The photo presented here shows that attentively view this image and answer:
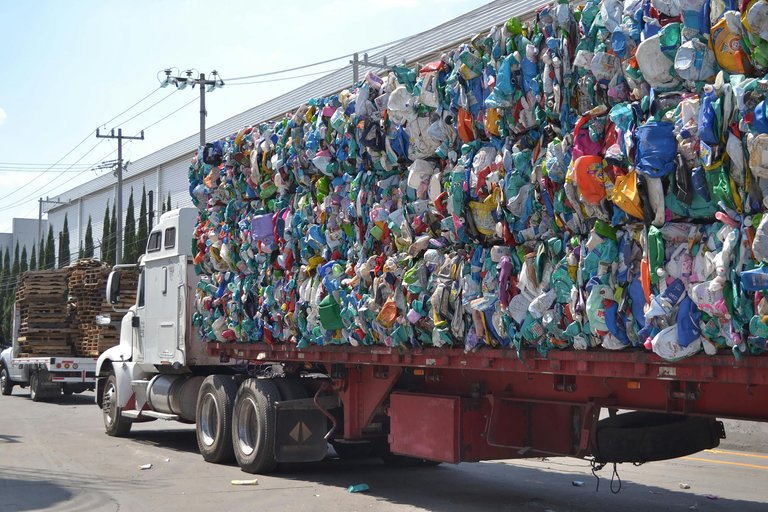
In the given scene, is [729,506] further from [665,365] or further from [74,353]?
[74,353]

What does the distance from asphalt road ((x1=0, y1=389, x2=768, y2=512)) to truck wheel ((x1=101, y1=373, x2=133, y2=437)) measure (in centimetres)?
82

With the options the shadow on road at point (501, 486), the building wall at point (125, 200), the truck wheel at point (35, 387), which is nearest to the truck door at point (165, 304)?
the shadow on road at point (501, 486)

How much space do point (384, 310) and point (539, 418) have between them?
1.73m

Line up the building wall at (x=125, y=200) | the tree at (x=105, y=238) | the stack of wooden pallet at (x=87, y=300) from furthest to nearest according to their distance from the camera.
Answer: the tree at (x=105, y=238) < the building wall at (x=125, y=200) < the stack of wooden pallet at (x=87, y=300)

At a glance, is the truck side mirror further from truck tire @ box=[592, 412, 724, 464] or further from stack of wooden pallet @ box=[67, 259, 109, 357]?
stack of wooden pallet @ box=[67, 259, 109, 357]

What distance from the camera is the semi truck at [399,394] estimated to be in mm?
7152

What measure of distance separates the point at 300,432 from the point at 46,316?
650 inches

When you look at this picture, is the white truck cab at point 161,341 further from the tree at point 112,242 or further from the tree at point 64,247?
the tree at point 64,247

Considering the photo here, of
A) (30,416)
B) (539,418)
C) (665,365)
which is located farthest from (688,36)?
(30,416)

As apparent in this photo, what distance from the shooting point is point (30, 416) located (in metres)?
21.2

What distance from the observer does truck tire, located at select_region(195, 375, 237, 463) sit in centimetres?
1259

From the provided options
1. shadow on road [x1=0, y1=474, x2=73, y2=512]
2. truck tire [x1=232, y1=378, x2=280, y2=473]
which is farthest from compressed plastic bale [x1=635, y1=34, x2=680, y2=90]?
shadow on road [x1=0, y1=474, x2=73, y2=512]

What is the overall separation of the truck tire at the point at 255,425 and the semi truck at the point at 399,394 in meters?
0.02

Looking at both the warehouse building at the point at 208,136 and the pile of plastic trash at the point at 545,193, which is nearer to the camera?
the pile of plastic trash at the point at 545,193
